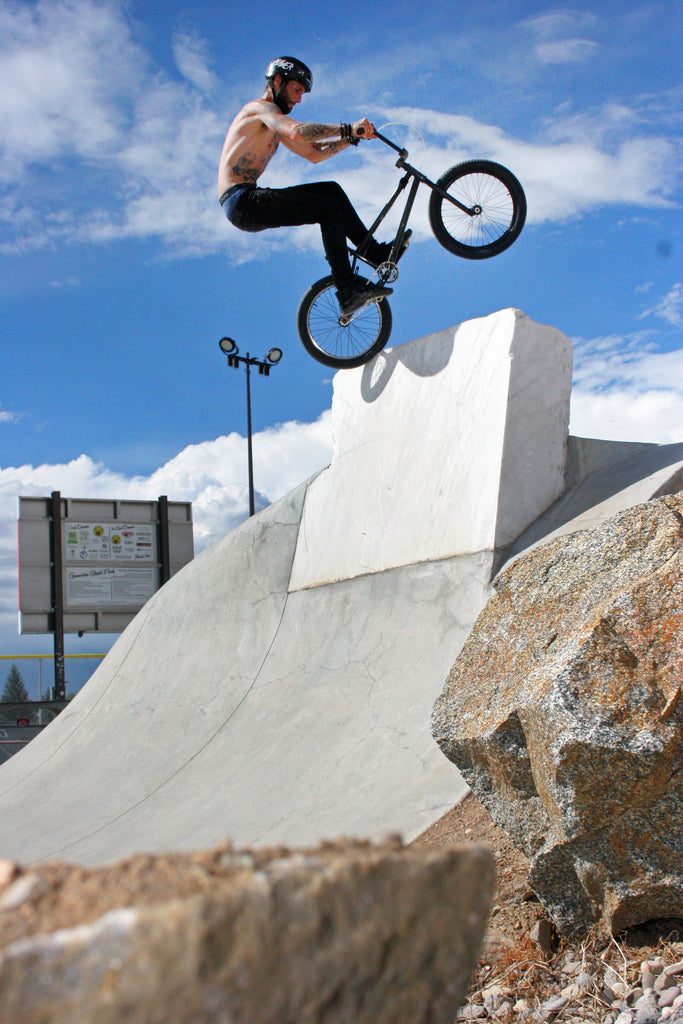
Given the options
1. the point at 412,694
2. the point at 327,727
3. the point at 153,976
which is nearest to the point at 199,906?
the point at 153,976

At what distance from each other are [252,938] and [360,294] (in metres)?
6.12

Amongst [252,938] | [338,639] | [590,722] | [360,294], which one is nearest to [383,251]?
[360,294]

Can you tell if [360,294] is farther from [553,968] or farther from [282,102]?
[553,968]

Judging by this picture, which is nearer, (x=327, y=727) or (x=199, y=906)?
(x=199, y=906)

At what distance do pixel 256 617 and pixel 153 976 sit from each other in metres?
6.49

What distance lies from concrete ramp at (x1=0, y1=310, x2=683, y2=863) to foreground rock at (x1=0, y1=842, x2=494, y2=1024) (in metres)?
2.66

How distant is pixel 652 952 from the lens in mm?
2633

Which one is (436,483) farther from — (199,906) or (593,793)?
(199,906)

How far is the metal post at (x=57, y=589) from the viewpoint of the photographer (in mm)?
19062

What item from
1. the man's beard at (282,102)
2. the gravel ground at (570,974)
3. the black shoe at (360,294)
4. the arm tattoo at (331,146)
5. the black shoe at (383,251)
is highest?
the man's beard at (282,102)

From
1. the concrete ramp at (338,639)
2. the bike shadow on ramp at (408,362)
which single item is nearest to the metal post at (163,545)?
the concrete ramp at (338,639)

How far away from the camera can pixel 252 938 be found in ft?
2.76

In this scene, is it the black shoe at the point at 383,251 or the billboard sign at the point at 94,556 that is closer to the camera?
the black shoe at the point at 383,251

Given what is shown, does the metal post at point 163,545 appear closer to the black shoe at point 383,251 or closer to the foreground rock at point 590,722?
the black shoe at point 383,251
